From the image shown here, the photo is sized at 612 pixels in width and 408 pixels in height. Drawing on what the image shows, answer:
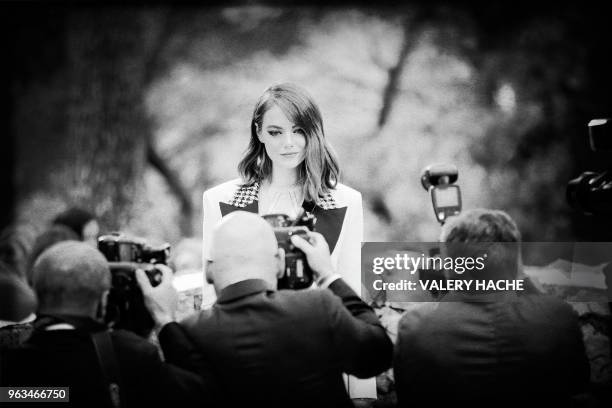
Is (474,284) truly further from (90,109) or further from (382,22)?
(90,109)

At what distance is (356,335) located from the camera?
74.8 inches

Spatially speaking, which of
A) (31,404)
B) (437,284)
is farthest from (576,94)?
(31,404)

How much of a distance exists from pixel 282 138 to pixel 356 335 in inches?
35.1

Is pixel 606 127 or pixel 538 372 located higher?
A: pixel 606 127

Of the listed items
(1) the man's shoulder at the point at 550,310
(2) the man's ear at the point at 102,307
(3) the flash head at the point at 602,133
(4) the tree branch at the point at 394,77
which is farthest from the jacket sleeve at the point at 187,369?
(4) the tree branch at the point at 394,77

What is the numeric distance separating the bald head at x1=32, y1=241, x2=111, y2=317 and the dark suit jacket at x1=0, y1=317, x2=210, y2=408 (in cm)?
5

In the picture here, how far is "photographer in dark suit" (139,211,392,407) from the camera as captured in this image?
1894 millimetres

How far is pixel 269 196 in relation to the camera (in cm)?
253

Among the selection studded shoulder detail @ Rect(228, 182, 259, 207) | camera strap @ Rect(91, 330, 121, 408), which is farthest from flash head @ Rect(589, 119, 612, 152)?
camera strap @ Rect(91, 330, 121, 408)

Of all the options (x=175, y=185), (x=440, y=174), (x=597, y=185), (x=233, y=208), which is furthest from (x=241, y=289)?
(x=175, y=185)

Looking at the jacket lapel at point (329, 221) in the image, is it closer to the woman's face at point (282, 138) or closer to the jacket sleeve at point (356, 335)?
the woman's face at point (282, 138)

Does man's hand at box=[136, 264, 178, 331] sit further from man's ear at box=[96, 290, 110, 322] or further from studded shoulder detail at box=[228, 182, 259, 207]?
studded shoulder detail at box=[228, 182, 259, 207]

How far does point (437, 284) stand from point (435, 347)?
61cm

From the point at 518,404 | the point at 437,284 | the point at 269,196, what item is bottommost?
the point at 518,404
